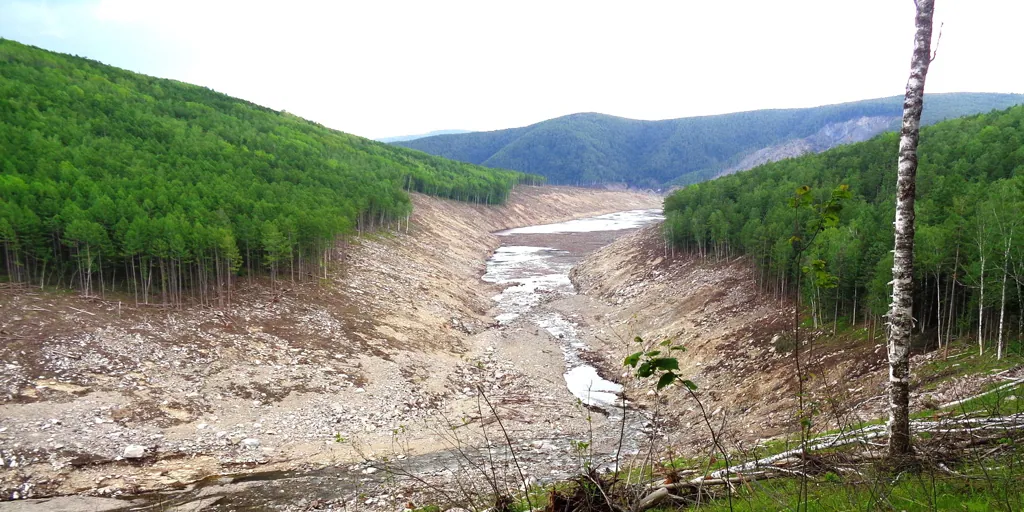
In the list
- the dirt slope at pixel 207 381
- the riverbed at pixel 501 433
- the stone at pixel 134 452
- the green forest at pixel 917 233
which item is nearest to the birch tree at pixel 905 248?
the green forest at pixel 917 233

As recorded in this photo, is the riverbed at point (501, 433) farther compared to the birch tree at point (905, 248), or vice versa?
the riverbed at point (501, 433)

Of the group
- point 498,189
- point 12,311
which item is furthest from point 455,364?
point 498,189

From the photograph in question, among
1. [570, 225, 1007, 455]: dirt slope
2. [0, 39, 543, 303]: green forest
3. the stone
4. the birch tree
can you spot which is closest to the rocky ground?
the stone

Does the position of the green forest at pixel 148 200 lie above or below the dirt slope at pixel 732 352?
above

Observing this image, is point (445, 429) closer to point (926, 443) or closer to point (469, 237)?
point (926, 443)

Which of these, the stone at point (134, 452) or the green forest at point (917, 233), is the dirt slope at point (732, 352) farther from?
the stone at point (134, 452)

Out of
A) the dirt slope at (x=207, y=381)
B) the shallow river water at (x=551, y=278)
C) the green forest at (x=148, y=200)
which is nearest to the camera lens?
the dirt slope at (x=207, y=381)

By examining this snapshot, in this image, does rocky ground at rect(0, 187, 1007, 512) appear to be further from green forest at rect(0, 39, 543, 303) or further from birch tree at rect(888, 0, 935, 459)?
green forest at rect(0, 39, 543, 303)
